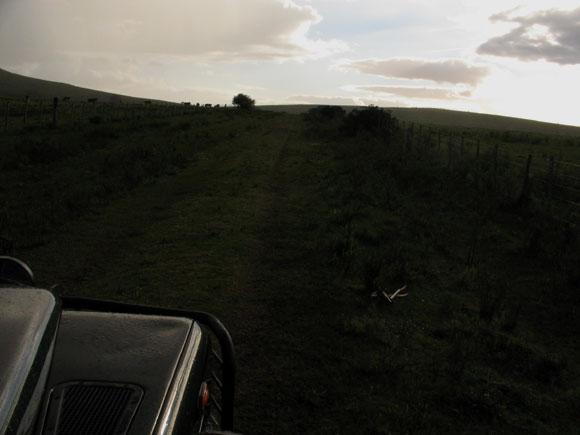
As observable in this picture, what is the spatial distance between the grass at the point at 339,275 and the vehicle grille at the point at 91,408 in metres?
2.65

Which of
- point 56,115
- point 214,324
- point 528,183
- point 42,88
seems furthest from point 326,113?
point 42,88

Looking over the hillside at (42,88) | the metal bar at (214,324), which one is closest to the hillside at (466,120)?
the hillside at (42,88)

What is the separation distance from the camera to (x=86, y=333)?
2586 millimetres

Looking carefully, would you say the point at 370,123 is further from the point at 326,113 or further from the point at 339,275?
the point at 339,275

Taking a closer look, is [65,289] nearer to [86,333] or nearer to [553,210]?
[86,333]

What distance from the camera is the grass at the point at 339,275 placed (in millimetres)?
5246

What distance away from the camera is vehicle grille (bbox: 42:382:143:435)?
1.93 metres

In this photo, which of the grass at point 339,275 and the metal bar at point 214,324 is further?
the grass at point 339,275

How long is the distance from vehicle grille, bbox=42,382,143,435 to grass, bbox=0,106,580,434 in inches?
104

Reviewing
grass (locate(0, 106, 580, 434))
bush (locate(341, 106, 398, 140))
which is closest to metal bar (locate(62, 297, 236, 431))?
grass (locate(0, 106, 580, 434))

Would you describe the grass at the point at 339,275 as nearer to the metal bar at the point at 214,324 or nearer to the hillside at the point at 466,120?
the metal bar at the point at 214,324

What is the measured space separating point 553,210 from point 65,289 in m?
11.4

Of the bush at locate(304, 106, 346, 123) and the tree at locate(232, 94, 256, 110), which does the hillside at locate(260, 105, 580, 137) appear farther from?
the bush at locate(304, 106, 346, 123)

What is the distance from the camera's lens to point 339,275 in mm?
8367
